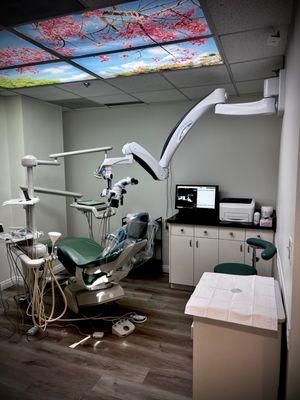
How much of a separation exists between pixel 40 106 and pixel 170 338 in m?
3.34

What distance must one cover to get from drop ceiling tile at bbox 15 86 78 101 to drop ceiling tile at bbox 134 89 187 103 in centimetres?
89

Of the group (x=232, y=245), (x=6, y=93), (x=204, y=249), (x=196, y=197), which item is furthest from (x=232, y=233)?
(x=6, y=93)

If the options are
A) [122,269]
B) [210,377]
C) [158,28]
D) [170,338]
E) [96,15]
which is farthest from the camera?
[122,269]

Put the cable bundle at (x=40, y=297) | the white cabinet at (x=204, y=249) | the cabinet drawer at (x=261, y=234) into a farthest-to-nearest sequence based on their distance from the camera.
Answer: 1. the white cabinet at (x=204, y=249)
2. the cabinet drawer at (x=261, y=234)
3. the cable bundle at (x=40, y=297)

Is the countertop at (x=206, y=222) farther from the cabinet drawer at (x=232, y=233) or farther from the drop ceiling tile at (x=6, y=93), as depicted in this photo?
the drop ceiling tile at (x=6, y=93)

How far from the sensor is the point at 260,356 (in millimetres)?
1360

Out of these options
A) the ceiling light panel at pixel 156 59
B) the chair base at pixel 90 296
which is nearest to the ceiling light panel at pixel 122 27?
the ceiling light panel at pixel 156 59

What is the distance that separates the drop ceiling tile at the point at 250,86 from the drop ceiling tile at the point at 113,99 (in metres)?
1.33

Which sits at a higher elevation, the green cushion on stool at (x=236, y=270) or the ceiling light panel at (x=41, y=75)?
the ceiling light panel at (x=41, y=75)

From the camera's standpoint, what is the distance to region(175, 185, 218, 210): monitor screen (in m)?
3.60

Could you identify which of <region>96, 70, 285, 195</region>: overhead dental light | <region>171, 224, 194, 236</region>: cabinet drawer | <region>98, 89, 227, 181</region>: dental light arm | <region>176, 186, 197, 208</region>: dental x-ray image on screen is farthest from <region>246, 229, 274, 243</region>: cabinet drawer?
<region>98, 89, 227, 181</region>: dental light arm

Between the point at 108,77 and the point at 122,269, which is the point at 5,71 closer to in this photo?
the point at 108,77

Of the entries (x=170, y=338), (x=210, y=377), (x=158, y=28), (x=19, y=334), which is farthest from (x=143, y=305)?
(x=158, y=28)

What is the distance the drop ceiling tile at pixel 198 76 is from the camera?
263 centimetres
